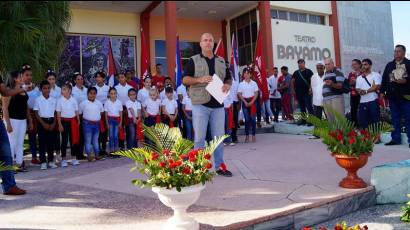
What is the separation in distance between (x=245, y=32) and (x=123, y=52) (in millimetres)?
5829

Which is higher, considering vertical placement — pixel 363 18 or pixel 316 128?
pixel 363 18

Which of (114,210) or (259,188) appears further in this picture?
(259,188)

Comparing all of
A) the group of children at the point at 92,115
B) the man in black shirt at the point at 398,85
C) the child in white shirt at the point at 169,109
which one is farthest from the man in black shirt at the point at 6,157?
the man in black shirt at the point at 398,85

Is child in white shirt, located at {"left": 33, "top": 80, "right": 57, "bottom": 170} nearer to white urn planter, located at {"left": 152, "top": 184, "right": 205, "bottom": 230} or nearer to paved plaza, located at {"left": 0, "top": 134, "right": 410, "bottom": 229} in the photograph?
paved plaza, located at {"left": 0, "top": 134, "right": 410, "bottom": 229}

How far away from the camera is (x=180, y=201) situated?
3.19m

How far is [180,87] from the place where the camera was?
9.78 meters

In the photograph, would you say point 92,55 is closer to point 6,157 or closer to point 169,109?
point 169,109

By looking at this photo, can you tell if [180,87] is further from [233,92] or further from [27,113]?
[27,113]

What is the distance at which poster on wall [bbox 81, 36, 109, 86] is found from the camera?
1744cm

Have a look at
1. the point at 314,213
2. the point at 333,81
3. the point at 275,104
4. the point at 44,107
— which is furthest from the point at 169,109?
the point at 314,213

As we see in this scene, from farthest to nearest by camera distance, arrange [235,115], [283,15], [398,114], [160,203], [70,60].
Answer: [283,15], [70,60], [235,115], [398,114], [160,203]

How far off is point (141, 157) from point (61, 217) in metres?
1.21

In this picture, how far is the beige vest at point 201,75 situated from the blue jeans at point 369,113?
3973mm

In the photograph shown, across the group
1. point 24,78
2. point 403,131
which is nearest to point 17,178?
point 24,78
